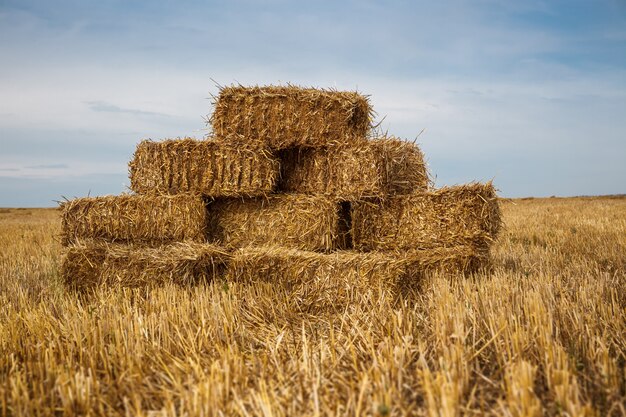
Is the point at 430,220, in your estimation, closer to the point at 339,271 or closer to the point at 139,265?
the point at 339,271

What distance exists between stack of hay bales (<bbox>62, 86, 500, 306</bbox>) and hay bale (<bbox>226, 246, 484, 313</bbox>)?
0.01 metres

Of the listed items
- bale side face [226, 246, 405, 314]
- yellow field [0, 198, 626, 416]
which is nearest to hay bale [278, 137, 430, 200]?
bale side face [226, 246, 405, 314]

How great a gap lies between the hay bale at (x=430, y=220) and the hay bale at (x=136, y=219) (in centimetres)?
198

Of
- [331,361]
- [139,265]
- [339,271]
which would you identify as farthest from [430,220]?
[331,361]

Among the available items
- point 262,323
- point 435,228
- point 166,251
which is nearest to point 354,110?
point 435,228

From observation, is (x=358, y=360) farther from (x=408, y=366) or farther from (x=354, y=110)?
(x=354, y=110)

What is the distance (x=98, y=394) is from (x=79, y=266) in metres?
4.31

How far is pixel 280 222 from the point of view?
7.13 m

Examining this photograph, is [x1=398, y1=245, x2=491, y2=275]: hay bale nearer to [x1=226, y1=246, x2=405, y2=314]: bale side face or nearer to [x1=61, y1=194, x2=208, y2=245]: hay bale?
[x1=226, y1=246, x2=405, y2=314]: bale side face

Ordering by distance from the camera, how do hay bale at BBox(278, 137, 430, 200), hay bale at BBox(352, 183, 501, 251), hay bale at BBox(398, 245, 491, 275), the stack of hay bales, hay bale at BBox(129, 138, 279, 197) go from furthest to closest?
hay bale at BBox(129, 138, 279, 197) → hay bale at BBox(278, 137, 430, 200) → hay bale at BBox(352, 183, 501, 251) → the stack of hay bales → hay bale at BBox(398, 245, 491, 275)

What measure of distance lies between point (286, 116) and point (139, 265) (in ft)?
8.45

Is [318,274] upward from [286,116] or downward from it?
downward

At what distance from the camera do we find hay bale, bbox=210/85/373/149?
289 inches

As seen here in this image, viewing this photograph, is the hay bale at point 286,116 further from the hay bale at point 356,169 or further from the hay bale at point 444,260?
the hay bale at point 444,260
